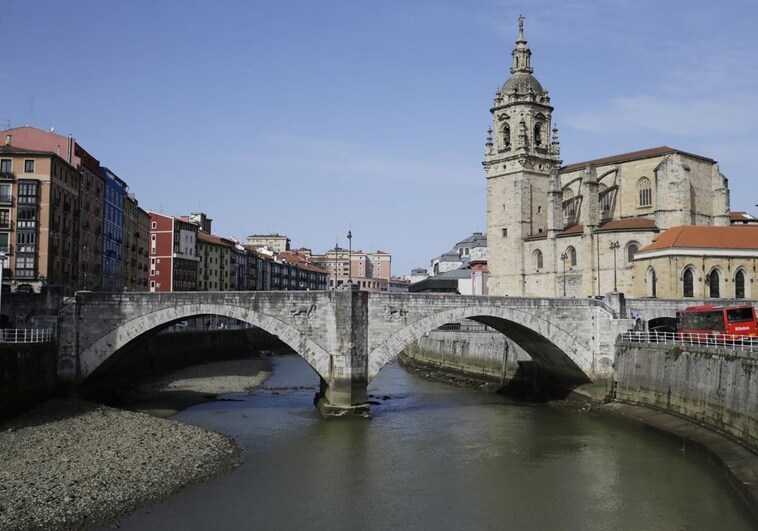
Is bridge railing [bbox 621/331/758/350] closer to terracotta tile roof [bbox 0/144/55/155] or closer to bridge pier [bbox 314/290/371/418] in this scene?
bridge pier [bbox 314/290/371/418]

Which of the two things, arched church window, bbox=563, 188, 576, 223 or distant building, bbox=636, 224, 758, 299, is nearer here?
distant building, bbox=636, 224, 758, 299

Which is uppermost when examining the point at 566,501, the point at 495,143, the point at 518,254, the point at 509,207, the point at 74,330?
the point at 495,143

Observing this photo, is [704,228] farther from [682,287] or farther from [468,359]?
[468,359]

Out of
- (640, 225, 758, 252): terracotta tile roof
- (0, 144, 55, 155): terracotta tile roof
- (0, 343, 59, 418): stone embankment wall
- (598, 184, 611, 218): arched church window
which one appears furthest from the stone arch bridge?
(598, 184, 611, 218): arched church window

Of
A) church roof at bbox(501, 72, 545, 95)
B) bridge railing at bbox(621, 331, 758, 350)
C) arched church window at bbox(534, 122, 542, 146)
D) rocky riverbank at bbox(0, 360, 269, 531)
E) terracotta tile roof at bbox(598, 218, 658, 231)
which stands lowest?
rocky riverbank at bbox(0, 360, 269, 531)

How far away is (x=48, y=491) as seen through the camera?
71.1 ft

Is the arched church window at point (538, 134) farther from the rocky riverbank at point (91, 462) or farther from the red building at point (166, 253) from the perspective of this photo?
the rocky riverbank at point (91, 462)

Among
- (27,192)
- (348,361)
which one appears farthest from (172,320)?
(27,192)

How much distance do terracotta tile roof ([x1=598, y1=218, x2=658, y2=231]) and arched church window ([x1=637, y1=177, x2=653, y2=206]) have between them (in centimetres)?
350

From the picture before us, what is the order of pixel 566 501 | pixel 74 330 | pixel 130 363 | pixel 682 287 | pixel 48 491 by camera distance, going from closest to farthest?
pixel 48 491 < pixel 566 501 < pixel 74 330 < pixel 130 363 < pixel 682 287

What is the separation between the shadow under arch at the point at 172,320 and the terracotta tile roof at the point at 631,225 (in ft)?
132

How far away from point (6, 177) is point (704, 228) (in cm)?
5507

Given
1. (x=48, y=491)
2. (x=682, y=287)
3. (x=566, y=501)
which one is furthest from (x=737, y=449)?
(x=682, y=287)

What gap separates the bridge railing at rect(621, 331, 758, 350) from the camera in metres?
31.5
